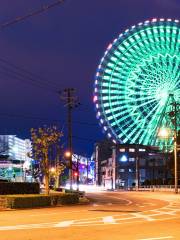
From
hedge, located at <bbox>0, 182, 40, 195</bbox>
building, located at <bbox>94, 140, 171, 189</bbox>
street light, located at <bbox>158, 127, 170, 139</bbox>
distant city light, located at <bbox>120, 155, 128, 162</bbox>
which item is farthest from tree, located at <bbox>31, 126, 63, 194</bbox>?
distant city light, located at <bbox>120, 155, 128, 162</bbox>

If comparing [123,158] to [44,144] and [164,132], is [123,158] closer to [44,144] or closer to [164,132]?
[164,132]

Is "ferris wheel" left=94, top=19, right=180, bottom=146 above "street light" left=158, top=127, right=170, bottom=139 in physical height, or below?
above

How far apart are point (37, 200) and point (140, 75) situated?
3545 cm

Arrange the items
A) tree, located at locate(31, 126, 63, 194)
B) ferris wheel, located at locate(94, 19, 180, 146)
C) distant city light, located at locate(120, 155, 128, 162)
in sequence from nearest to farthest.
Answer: tree, located at locate(31, 126, 63, 194) → ferris wheel, located at locate(94, 19, 180, 146) → distant city light, located at locate(120, 155, 128, 162)

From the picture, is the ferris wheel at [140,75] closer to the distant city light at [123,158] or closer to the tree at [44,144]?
the tree at [44,144]

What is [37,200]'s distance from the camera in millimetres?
33750

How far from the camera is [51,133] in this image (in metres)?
43.4

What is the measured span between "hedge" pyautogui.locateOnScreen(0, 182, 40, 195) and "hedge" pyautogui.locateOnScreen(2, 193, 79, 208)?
7287 millimetres

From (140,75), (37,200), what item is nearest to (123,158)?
(140,75)

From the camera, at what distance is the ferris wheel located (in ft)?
214

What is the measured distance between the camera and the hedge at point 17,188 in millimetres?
43719

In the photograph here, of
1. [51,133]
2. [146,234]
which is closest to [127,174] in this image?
[51,133]

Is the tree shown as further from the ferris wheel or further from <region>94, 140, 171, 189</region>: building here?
<region>94, 140, 171, 189</region>: building

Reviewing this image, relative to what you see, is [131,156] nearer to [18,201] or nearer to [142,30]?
[142,30]
